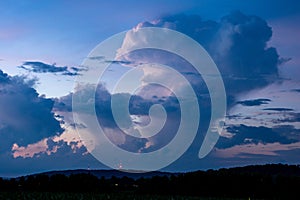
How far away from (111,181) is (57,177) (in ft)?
54.7

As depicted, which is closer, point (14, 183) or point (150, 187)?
point (14, 183)

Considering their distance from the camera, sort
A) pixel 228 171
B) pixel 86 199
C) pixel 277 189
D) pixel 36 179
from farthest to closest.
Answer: pixel 228 171 < pixel 36 179 < pixel 277 189 < pixel 86 199

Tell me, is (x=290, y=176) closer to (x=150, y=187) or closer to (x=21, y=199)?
(x=150, y=187)

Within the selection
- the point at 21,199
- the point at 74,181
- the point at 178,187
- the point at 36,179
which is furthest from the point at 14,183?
the point at 21,199

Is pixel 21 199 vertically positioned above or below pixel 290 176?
below

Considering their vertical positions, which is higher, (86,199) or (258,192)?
(258,192)

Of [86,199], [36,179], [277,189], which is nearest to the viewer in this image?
[86,199]

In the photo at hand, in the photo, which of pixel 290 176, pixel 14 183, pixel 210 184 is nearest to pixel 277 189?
pixel 290 176

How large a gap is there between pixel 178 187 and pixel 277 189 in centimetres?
2606

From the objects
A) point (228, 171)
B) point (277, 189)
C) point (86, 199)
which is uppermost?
point (228, 171)

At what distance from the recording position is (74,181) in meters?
123

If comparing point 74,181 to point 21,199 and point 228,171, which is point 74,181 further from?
point 21,199

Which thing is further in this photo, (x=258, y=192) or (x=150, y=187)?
(x=150, y=187)

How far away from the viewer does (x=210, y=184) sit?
12469cm
